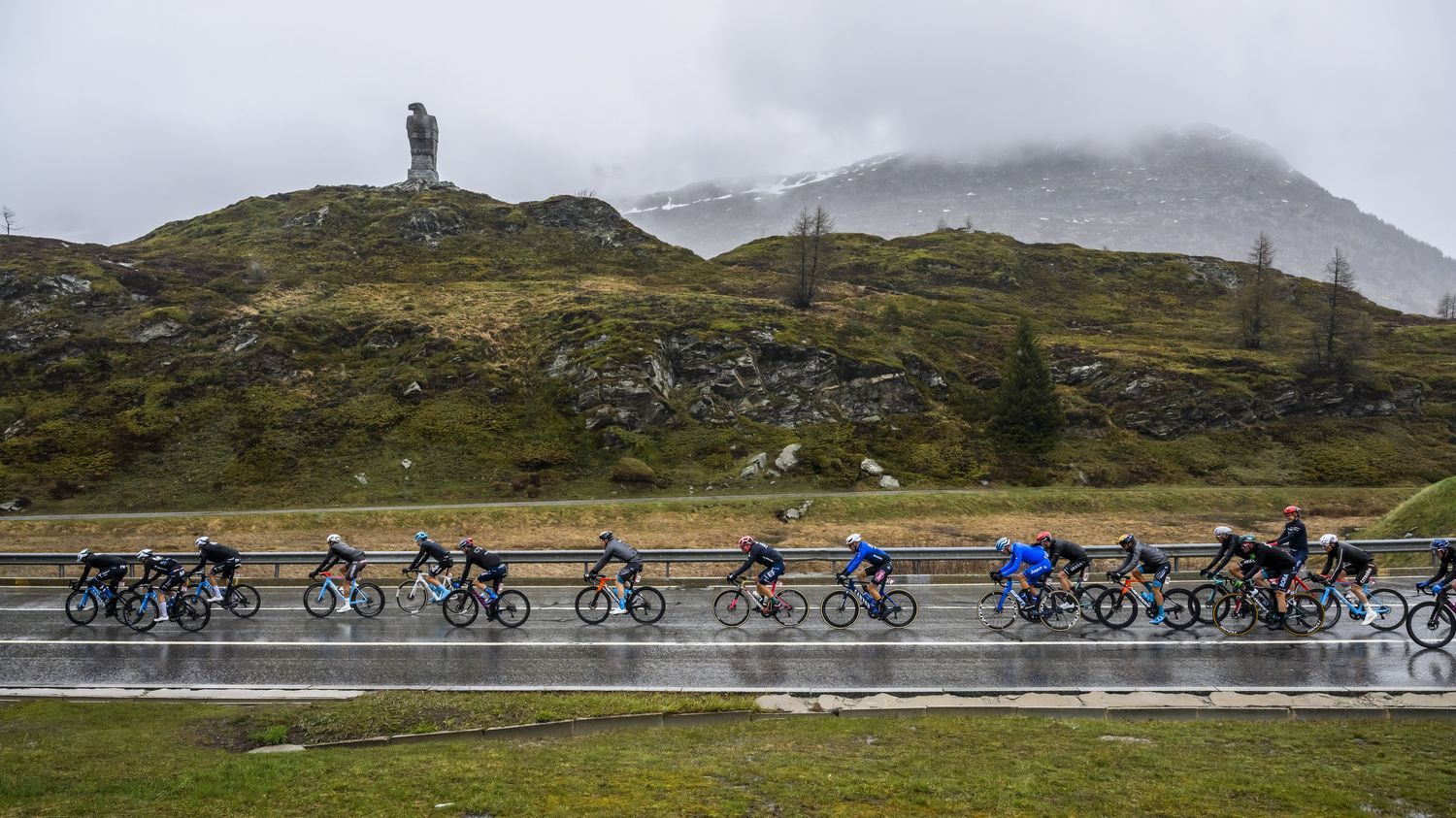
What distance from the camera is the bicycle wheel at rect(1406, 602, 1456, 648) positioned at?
54.6ft

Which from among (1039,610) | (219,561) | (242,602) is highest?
(219,561)

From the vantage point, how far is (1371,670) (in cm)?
A: 1489

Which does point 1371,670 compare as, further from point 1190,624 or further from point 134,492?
point 134,492

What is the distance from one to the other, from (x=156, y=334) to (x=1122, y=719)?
6741 centimetres

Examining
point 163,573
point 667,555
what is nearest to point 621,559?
point 667,555

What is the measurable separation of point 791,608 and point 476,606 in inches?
356

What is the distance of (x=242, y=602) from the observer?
22.2 metres

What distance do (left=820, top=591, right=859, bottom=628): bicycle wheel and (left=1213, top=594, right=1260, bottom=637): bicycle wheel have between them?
894 cm

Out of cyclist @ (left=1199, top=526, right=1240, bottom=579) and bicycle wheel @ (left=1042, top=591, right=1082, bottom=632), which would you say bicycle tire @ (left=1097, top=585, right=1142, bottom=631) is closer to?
bicycle wheel @ (left=1042, top=591, right=1082, bottom=632)

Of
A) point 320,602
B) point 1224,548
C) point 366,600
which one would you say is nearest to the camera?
point 1224,548

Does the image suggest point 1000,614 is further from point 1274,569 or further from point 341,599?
point 341,599

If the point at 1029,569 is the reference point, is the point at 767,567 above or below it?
below

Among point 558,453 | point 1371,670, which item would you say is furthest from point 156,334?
point 1371,670

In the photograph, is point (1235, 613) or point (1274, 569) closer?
point (1274, 569)
